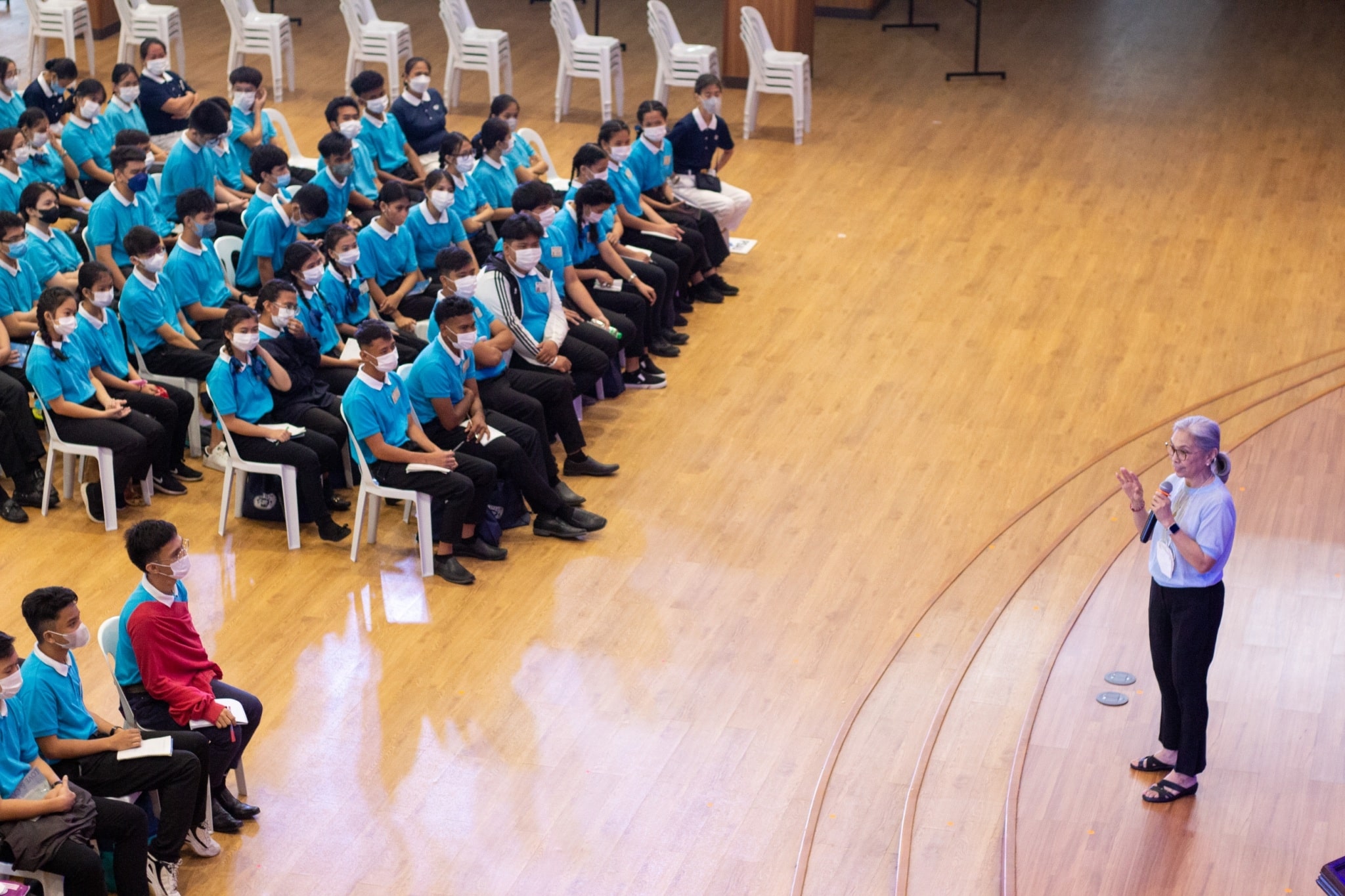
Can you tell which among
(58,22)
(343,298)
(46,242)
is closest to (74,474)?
(46,242)

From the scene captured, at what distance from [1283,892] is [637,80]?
391 inches

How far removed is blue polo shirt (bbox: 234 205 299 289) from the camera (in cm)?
801

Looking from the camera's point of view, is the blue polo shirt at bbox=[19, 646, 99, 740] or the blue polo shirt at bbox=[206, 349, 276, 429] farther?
the blue polo shirt at bbox=[206, 349, 276, 429]

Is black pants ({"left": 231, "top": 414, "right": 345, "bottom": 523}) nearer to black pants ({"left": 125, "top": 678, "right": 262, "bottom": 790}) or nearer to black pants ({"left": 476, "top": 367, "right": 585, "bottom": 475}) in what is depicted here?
black pants ({"left": 476, "top": 367, "right": 585, "bottom": 475})

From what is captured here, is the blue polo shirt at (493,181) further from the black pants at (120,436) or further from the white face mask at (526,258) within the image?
the black pants at (120,436)

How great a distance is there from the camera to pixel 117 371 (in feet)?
23.2

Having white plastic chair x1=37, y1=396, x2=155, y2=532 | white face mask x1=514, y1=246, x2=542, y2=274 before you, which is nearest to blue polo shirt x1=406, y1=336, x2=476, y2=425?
white face mask x1=514, y1=246, x2=542, y2=274

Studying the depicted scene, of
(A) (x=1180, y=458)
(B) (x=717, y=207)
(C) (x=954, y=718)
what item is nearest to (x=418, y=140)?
(B) (x=717, y=207)

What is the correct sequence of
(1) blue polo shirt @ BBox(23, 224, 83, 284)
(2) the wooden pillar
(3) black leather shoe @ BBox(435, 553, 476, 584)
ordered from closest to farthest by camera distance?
(3) black leather shoe @ BBox(435, 553, 476, 584), (1) blue polo shirt @ BBox(23, 224, 83, 284), (2) the wooden pillar

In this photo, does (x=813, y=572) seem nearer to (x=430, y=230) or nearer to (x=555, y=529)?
(x=555, y=529)

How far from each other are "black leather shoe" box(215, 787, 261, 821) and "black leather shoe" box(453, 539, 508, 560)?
1770mm

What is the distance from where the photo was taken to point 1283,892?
4.86 m

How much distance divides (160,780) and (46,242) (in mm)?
3918

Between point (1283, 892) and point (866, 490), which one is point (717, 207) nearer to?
point (866, 490)
